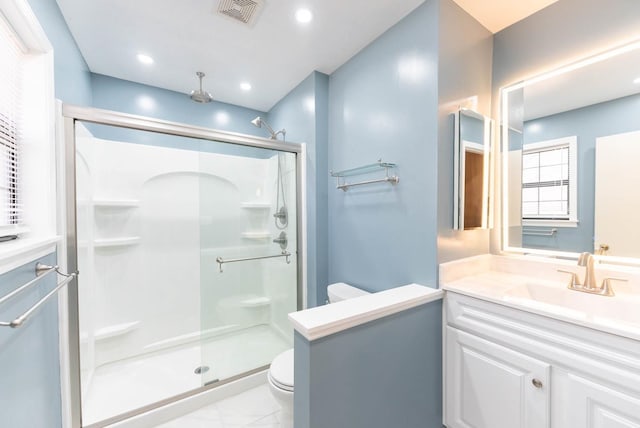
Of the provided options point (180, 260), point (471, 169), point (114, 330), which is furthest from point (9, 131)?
point (471, 169)

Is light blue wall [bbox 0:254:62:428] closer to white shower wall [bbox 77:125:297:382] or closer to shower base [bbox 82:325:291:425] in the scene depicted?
shower base [bbox 82:325:291:425]

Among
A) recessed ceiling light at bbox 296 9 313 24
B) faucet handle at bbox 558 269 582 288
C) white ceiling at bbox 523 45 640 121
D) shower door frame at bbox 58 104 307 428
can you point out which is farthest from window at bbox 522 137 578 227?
shower door frame at bbox 58 104 307 428

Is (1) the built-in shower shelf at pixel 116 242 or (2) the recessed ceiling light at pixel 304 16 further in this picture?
(1) the built-in shower shelf at pixel 116 242

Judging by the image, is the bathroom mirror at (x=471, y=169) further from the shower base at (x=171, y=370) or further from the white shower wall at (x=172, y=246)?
the shower base at (x=171, y=370)

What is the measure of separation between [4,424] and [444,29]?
2592mm

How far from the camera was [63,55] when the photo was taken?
155cm

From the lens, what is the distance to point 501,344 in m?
1.18

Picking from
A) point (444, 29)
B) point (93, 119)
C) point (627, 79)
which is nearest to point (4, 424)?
point (93, 119)

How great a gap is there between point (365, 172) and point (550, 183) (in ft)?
3.74

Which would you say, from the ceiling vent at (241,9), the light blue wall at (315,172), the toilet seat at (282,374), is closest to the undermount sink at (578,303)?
the toilet seat at (282,374)

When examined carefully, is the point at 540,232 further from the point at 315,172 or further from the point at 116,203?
the point at 116,203

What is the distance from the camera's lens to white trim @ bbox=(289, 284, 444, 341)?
1.03 m

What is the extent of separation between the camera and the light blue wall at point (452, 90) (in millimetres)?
1455

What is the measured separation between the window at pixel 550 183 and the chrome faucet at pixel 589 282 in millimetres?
259
